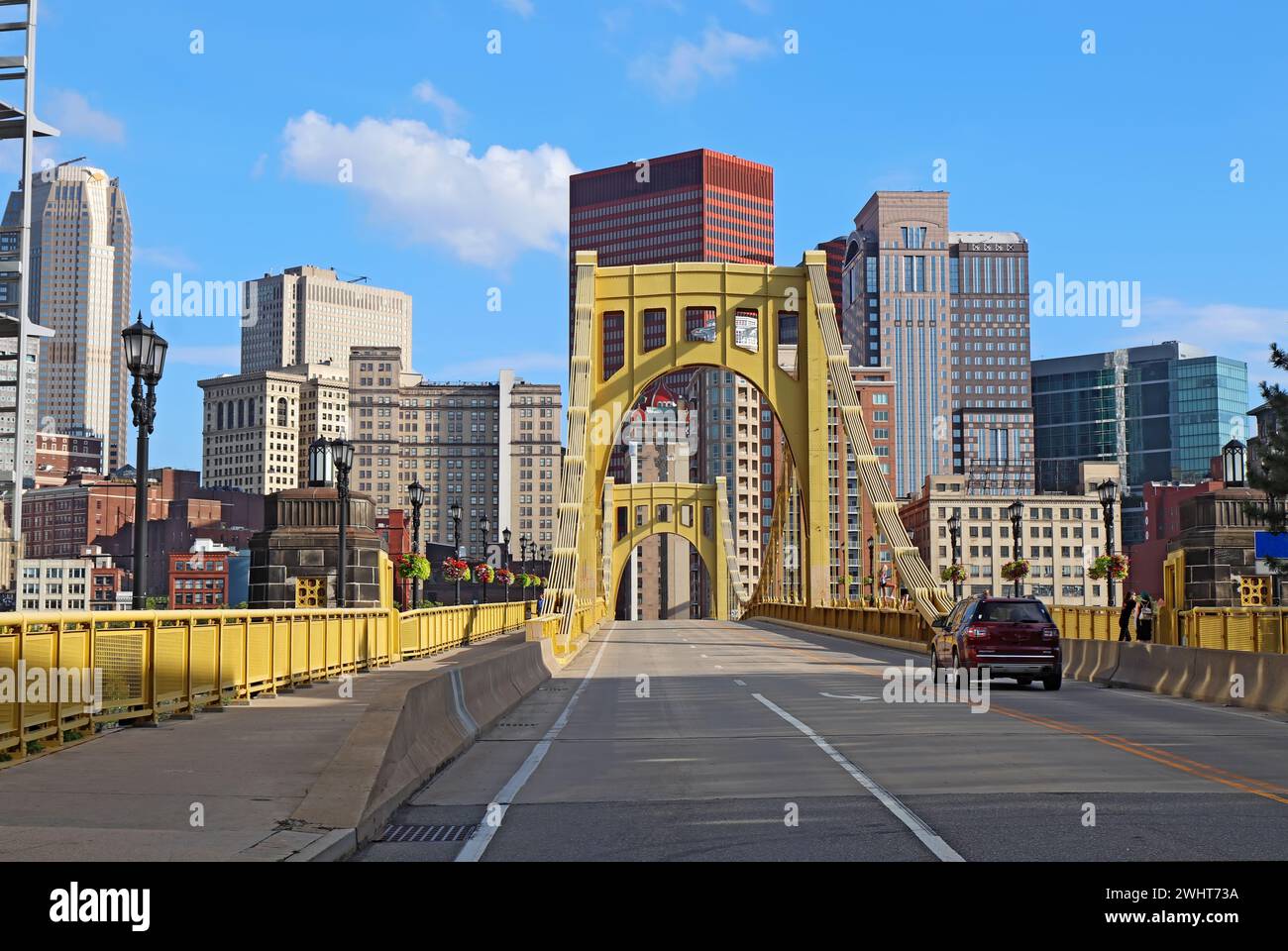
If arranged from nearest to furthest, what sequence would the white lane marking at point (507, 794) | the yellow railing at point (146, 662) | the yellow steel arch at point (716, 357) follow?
the white lane marking at point (507, 794) < the yellow railing at point (146, 662) < the yellow steel arch at point (716, 357)

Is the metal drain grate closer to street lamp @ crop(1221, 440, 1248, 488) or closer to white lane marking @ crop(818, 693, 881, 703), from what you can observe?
white lane marking @ crop(818, 693, 881, 703)

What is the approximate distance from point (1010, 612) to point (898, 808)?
1637 centimetres

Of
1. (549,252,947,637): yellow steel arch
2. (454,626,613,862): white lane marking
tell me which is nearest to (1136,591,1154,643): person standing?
(454,626,613,862): white lane marking

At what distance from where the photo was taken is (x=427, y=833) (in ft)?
33.6

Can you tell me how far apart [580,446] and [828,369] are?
12.4m

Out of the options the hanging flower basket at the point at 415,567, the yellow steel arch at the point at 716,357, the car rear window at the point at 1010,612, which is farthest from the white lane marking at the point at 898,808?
the yellow steel arch at the point at 716,357

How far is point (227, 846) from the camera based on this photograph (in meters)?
8.59

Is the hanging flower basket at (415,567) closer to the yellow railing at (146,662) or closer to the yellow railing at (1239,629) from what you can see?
the yellow railing at (146,662)

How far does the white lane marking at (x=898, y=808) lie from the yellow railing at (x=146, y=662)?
723 centimetres

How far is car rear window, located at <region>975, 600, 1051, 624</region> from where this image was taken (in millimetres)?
26500

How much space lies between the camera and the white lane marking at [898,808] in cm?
902

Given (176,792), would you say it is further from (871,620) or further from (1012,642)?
(871,620)
